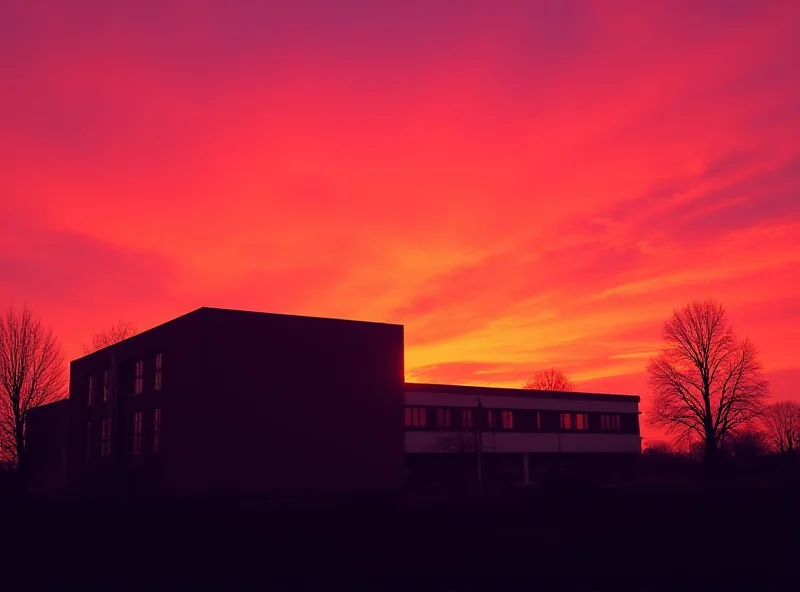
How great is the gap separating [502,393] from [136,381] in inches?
1513

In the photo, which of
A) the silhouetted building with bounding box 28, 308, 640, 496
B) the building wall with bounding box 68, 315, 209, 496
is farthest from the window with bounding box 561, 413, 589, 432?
the building wall with bounding box 68, 315, 209, 496

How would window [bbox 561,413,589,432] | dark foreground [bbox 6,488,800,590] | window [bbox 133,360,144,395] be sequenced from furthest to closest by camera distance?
window [bbox 561,413,589,432], window [bbox 133,360,144,395], dark foreground [bbox 6,488,800,590]

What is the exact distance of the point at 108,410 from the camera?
62938mm

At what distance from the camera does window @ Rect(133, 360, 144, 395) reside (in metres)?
58.8

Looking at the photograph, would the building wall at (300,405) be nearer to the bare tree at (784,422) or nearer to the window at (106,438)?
the window at (106,438)

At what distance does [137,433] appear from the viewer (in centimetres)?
5812

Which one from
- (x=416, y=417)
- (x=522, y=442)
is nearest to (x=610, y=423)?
(x=522, y=442)

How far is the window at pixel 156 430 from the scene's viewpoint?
5474 centimetres

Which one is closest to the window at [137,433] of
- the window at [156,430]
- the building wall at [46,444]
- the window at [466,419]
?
the window at [156,430]

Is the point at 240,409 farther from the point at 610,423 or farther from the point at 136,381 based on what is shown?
the point at 610,423

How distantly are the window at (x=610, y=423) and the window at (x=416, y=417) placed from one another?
26.6 m

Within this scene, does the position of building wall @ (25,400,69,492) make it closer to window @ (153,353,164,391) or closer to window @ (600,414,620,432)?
window @ (153,353,164,391)

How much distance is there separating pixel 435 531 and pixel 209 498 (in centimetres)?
1983

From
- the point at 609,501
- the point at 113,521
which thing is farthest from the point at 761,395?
the point at 113,521
